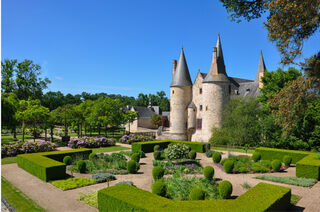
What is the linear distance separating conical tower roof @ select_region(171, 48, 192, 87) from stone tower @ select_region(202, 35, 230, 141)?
3693 mm

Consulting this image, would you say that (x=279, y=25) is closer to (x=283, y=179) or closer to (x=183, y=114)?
(x=283, y=179)

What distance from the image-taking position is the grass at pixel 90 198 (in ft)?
29.8

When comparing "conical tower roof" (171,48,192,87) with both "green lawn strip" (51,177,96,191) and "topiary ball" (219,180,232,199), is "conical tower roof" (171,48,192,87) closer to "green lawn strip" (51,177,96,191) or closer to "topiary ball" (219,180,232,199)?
"green lawn strip" (51,177,96,191)

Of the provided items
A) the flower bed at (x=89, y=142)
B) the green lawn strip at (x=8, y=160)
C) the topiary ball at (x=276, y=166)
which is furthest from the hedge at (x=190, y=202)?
the flower bed at (x=89, y=142)

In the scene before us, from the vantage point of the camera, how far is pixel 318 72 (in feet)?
35.1

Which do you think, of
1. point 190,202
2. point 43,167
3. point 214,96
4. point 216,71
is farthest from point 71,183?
point 216,71

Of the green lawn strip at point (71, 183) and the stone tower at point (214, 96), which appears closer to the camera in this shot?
the green lawn strip at point (71, 183)

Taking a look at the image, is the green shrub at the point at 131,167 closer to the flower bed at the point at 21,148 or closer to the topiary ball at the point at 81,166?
the topiary ball at the point at 81,166

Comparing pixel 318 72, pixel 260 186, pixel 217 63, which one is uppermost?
pixel 217 63

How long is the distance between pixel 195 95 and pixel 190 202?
28281 millimetres

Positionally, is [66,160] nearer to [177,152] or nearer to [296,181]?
[177,152]

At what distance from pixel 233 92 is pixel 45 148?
91.2 feet

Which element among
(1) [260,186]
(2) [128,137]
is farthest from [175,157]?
(2) [128,137]

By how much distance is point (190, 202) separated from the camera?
7344 mm
